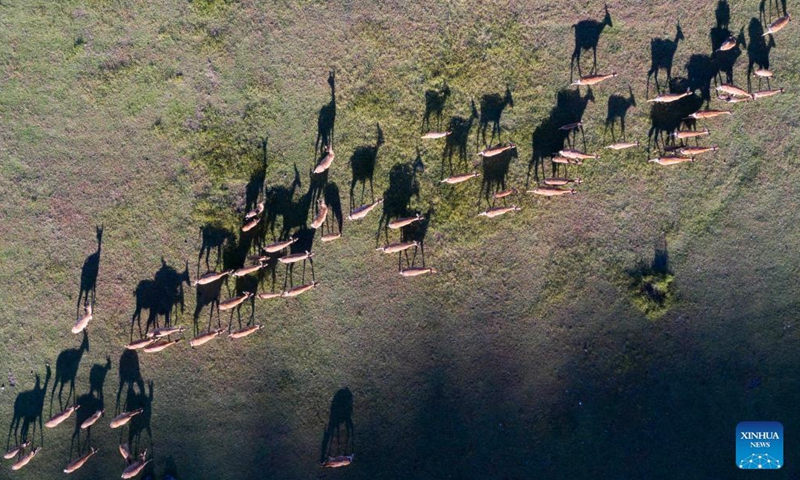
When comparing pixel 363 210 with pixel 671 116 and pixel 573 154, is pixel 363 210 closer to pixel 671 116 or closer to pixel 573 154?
pixel 573 154

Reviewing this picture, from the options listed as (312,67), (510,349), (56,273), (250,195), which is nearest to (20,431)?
(56,273)

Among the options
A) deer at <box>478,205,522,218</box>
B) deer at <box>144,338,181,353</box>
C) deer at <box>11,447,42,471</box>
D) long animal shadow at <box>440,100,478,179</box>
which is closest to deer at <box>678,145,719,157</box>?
deer at <box>478,205,522,218</box>

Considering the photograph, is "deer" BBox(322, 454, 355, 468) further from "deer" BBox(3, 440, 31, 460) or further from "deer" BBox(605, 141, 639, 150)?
"deer" BBox(605, 141, 639, 150)

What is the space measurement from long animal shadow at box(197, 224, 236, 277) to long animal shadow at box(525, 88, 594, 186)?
7.85m

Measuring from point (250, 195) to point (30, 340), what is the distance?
272 inches

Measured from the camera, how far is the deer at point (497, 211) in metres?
11.1

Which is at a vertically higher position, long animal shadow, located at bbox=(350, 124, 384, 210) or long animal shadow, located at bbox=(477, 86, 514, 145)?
long animal shadow, located at bbox=(477, 86, 514, 145)

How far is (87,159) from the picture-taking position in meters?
11.6

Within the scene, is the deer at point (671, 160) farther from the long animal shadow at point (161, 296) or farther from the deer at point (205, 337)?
the long animal shadow at point (161, 296)

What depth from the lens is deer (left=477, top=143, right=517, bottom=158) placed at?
1103 cm

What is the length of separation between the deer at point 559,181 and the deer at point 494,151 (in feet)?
3.95

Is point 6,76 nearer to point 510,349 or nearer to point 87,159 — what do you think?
point 87,159

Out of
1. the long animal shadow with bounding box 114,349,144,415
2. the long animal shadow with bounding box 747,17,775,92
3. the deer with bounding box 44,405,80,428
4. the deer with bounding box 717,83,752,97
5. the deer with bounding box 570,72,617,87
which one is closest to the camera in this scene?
the deer with bounding box 717,83,752,97

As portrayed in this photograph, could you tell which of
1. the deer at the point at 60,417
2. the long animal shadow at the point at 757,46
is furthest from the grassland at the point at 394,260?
the deer at the point at 60,417
